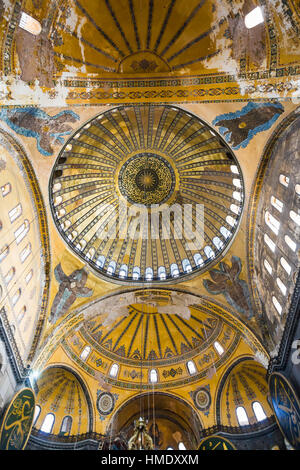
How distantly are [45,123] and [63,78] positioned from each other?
1961 millimetres

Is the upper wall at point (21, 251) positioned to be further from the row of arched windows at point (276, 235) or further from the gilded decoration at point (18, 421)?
the row of arched windows at point (276, 235)

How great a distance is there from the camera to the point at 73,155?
13.8 m

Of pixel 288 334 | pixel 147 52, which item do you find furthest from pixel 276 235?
pixel 147 52

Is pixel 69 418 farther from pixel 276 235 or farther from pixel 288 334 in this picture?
pixel 276 235

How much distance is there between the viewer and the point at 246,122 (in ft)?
36.3

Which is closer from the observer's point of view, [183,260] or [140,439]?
[140,439]

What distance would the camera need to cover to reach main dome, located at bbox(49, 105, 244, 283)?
1380 cm

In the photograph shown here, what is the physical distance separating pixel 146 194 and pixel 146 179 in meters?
0.95

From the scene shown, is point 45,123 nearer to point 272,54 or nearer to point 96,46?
point 96,46

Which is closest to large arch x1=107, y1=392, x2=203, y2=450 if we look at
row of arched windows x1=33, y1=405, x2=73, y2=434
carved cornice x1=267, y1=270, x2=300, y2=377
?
row of arched windows x1=33, y1=405, x2=73, y2=434

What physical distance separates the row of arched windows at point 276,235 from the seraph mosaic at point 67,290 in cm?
939

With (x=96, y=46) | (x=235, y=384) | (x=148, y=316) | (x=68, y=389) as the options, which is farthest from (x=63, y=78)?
(x=235, y=384)

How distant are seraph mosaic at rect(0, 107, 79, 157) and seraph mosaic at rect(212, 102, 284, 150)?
601 cm

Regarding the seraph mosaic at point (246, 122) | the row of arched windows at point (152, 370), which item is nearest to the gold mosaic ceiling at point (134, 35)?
the seraph mosaic at point (246, 122)
